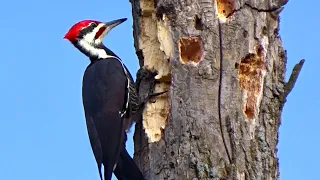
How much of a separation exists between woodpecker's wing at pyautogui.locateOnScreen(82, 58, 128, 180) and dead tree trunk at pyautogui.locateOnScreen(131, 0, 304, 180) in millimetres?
181

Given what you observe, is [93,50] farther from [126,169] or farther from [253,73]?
[253,73]

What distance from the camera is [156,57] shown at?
3.29 metres

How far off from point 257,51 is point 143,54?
718 mm

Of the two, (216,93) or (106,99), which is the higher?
(106,99)

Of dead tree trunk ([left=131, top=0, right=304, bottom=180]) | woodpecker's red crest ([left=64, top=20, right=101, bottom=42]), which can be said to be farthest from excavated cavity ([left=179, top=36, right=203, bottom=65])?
woodpecker's red crest ([left=64, top=20, right=101, bottom=42])

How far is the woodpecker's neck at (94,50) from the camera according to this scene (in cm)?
386

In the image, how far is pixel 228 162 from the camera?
8.91ft

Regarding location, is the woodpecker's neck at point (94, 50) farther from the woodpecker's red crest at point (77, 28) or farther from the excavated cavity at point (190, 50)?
the excavated cavity at point (190, 50)

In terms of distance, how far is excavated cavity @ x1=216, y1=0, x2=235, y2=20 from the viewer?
301cm

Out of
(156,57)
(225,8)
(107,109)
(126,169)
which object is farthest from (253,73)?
(107,109)

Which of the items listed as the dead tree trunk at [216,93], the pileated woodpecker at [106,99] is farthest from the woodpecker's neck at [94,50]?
the dead tree trunk at [216,93]

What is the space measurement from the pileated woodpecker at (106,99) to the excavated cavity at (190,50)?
447 mm

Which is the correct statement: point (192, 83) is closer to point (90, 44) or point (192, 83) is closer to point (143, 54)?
point (143, 54)

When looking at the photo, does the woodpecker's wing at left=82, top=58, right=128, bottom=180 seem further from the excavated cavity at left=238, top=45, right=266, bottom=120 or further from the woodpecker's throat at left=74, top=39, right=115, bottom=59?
the excavated cavity at left=238, top=45, right=266, bottom=120
